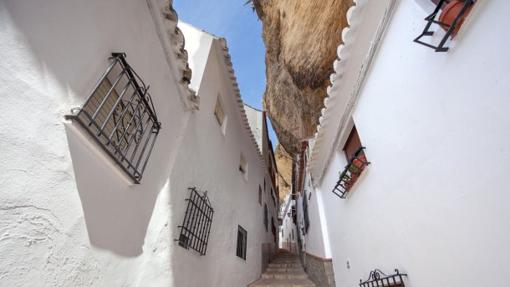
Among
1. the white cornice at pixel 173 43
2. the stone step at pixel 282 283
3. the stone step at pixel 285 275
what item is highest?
the white cornice at pixel 173 43

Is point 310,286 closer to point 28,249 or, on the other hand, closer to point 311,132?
point 311,132

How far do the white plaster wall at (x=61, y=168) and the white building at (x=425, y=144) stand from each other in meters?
2.81

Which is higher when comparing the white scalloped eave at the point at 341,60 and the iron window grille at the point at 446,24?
the white scalloped eave at the point at 341,60

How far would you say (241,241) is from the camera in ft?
20.6

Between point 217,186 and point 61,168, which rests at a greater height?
point 217,186

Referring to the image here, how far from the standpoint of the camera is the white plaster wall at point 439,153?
1479 millimetres

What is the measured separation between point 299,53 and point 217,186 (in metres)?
5.16

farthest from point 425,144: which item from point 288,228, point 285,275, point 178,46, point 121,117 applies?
point 288,228

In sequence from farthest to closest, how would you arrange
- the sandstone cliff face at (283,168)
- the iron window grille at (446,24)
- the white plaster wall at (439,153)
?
the sandstone cliff face at (283,168) < the iron window grille at (446,24) < the white plaster wall at (439,153)

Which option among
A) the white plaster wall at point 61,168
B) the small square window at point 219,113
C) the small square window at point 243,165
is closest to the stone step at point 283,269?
the small square window at point 243,165

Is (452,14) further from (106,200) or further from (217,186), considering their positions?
(217,186)

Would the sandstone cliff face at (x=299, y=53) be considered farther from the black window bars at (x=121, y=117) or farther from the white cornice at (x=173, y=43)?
the black window bars at (x=121, y=117)

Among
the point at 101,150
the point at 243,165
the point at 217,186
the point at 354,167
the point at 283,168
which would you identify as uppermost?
the point at 283,168

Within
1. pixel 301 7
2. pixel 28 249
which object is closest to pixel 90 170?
pixel 28 249
